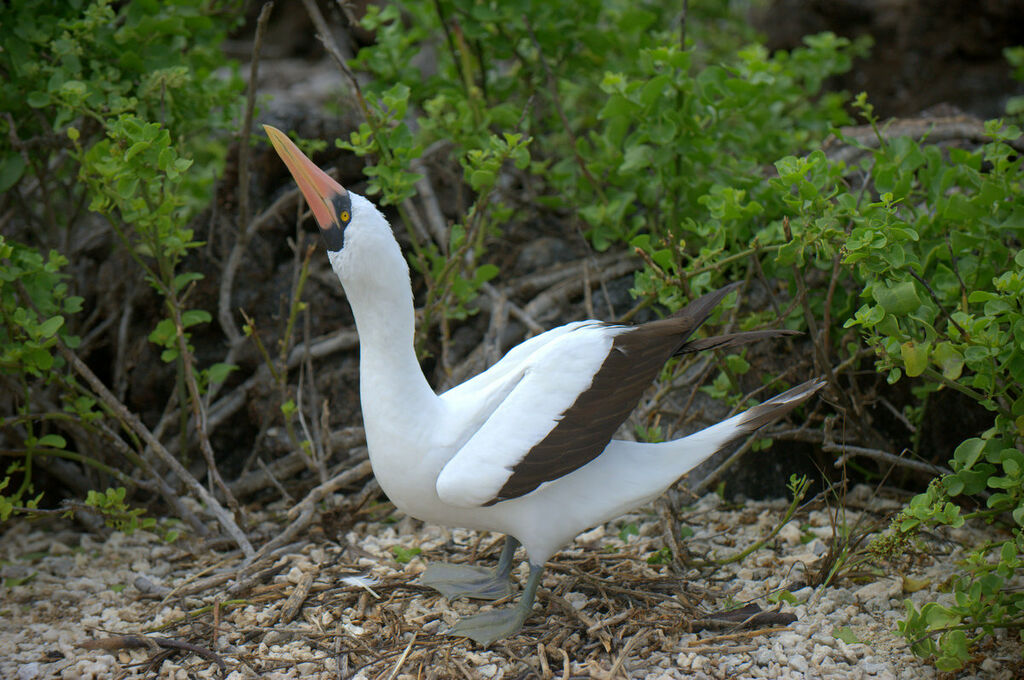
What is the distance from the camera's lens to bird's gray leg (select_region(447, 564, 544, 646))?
2.56 meters

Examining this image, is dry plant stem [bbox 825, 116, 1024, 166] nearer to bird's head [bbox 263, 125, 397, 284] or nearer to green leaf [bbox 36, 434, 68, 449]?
bird's head [bbox 263, 125, 397, 284]

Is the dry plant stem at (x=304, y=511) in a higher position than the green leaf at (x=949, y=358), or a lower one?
lower

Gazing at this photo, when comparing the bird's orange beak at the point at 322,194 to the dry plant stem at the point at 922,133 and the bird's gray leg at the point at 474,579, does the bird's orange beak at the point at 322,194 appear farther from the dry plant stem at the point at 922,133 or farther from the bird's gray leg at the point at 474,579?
the dry plant stem at the point at 922,133

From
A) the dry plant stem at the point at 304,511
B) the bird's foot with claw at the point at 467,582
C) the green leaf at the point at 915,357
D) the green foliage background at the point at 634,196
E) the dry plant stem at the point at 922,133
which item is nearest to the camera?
the green leaf at the point at 915,357

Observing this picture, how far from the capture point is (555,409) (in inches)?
94.6

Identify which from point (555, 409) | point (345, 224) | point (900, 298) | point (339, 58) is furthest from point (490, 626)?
point (339, 58)

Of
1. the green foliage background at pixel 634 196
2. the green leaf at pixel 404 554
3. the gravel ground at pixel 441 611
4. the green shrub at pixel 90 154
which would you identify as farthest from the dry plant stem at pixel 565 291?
the green shrub at pixel 90 154

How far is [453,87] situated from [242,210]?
48.8 inches

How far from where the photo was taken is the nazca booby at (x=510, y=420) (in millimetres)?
2396

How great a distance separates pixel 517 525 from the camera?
2527 mm

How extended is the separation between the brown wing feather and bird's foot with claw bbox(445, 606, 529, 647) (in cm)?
44

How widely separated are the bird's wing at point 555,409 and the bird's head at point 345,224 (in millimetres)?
498

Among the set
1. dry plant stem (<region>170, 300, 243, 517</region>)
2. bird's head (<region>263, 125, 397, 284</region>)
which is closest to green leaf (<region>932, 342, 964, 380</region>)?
bird's head (<region>263, 125, 397, 284</region>)

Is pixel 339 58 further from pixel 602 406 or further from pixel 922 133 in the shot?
pixel 922 133
